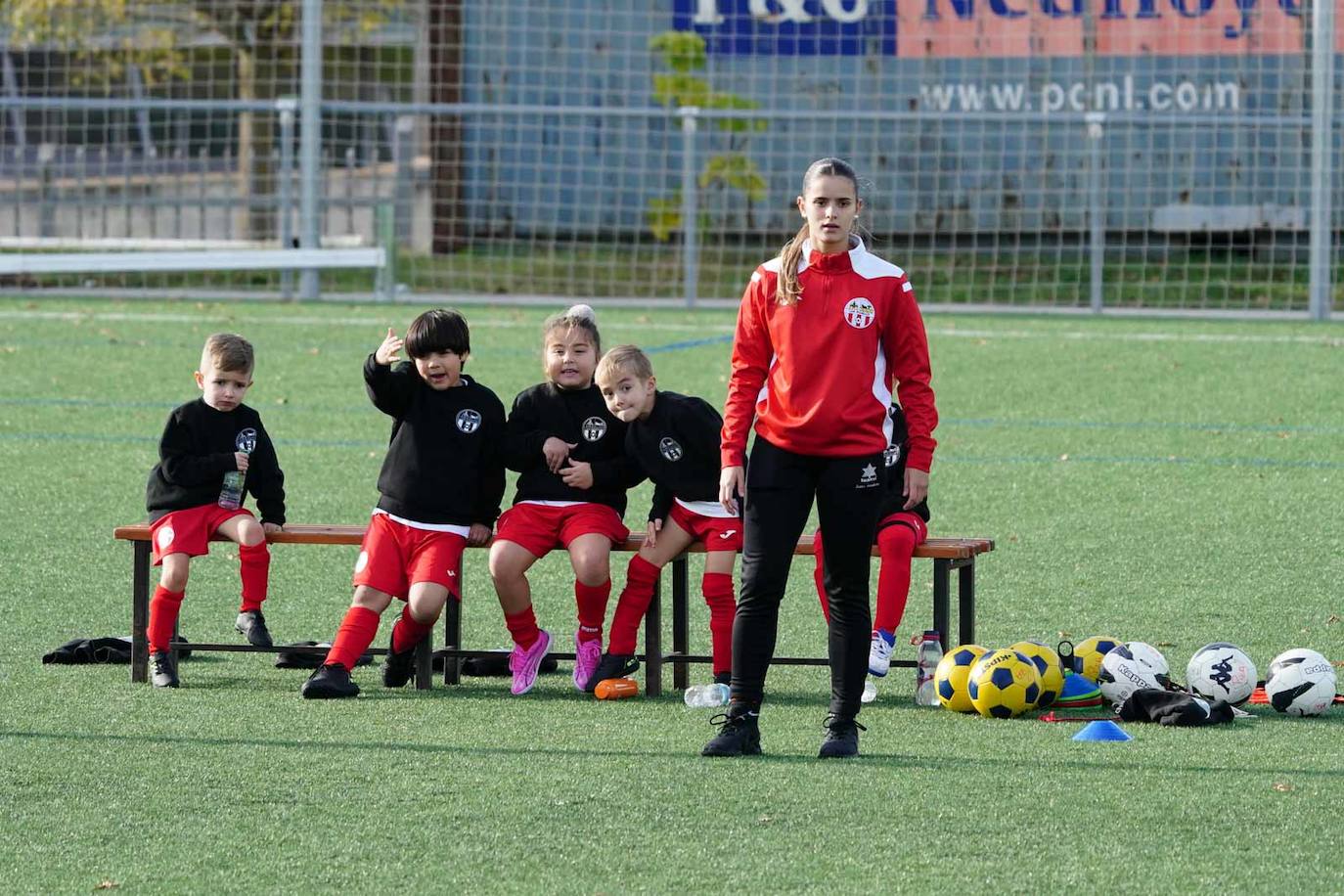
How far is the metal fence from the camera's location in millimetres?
19672

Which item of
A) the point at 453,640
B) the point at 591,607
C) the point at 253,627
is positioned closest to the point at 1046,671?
the point at 591,607

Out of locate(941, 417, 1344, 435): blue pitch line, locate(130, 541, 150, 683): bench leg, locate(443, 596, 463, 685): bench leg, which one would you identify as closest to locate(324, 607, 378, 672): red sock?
locate(443, 596, 463, 685): bench leg

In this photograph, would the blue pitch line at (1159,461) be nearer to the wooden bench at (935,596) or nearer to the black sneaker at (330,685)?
the wooden bench at (935,596)

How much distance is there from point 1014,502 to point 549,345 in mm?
3687

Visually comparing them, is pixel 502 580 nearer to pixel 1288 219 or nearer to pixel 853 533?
pixel 853 533

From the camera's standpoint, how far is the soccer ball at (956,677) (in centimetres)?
573

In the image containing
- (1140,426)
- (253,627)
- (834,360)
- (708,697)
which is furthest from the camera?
(1140,426)

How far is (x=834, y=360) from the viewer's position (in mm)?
5074

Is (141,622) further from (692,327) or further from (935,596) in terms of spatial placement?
(692,327)

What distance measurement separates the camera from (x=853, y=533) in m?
5.18

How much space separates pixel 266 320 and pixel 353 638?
10.8 metres

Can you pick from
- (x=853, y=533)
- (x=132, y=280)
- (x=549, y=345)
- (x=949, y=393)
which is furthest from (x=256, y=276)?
(x=853, y=533)

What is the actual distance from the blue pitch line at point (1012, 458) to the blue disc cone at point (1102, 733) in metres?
5.24

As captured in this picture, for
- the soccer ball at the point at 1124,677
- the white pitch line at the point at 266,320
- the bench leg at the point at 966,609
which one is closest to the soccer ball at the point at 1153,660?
the soccer ball at the point at 1124,677
